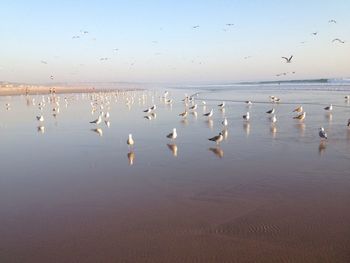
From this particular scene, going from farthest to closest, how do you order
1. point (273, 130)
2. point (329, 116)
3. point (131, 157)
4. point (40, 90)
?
1. point (40, 90)
2. point (329, 116)
3. point (273, 130)
4. point (131, 157)

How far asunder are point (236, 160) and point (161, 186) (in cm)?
335

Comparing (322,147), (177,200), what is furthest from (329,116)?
(177,200)

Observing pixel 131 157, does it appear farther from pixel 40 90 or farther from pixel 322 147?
pixel 40 90

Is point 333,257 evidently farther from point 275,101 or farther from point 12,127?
point 275,101

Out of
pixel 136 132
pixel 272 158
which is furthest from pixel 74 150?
pixel 272 158

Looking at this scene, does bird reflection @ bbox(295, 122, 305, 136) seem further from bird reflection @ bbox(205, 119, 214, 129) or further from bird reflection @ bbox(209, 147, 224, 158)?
bird reflection @ bbox(209, 147, 224, 158)

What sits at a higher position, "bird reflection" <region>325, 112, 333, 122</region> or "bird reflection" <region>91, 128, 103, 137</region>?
"bird reflection" <region>325, 112, 333, 122</region>

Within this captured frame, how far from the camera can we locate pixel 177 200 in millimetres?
8906

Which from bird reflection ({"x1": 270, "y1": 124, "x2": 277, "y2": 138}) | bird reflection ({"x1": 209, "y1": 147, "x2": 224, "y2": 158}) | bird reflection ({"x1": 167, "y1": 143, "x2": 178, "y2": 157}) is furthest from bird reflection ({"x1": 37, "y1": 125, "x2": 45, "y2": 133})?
bird reflection ({"x1": 270, "y1": 124, "x2": 277, "y2": 138})

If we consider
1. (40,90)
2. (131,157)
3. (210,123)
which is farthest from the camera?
(40,90)

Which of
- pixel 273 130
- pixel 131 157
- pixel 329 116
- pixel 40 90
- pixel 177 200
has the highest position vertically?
pixel 40 90

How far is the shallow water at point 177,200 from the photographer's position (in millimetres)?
6707

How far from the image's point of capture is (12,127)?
2181 centimetres

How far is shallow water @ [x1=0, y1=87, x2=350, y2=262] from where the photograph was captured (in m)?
6.71
